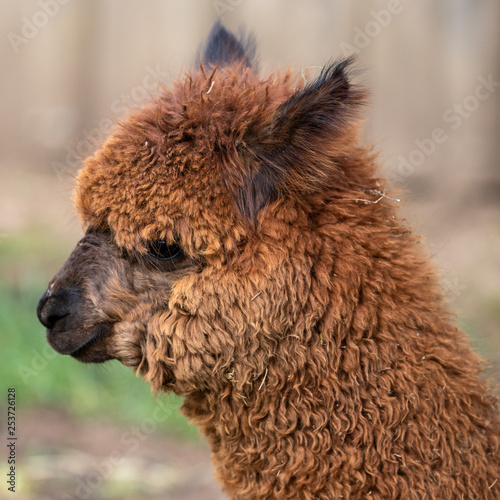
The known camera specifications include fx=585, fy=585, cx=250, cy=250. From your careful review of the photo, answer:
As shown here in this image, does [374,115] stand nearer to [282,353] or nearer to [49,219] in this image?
[49,219]

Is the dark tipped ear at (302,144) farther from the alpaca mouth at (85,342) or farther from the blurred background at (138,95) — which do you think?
the blurred background at (138,95)

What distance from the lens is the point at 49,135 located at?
351 inches

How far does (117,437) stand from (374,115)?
205 inches

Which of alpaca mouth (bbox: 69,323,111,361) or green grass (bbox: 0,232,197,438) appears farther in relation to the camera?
green grass (bbox: 0,232,197,438)

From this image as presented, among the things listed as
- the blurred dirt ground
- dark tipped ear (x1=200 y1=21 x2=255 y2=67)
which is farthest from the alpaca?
the blurred dirt ground

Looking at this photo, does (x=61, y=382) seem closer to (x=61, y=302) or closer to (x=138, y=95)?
(x=138, y=95)

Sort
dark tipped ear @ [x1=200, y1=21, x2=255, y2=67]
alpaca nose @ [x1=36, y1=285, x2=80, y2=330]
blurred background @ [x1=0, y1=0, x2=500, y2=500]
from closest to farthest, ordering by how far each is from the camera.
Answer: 1. alpaca nose @ [x1=36, y1=285, x2=80, y2=330]
2. dark tipped ear @ [x1=200, y1=21, x2=255, y2=67]
3. blurred background @ [x1=0, y1=0, x2=500, y2=500]

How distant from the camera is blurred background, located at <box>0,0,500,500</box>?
16.6 feet

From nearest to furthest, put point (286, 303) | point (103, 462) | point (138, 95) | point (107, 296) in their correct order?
point (286, 303) → point (107, 296) → point (103, 462) → point (138, 95)

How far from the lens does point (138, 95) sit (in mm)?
5633

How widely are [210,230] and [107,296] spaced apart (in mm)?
463

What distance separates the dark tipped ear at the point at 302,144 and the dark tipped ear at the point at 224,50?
2.87 ft

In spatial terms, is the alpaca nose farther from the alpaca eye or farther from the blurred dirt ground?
the blurred dirt ground

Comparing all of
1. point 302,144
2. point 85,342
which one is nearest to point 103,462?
point 85,342
